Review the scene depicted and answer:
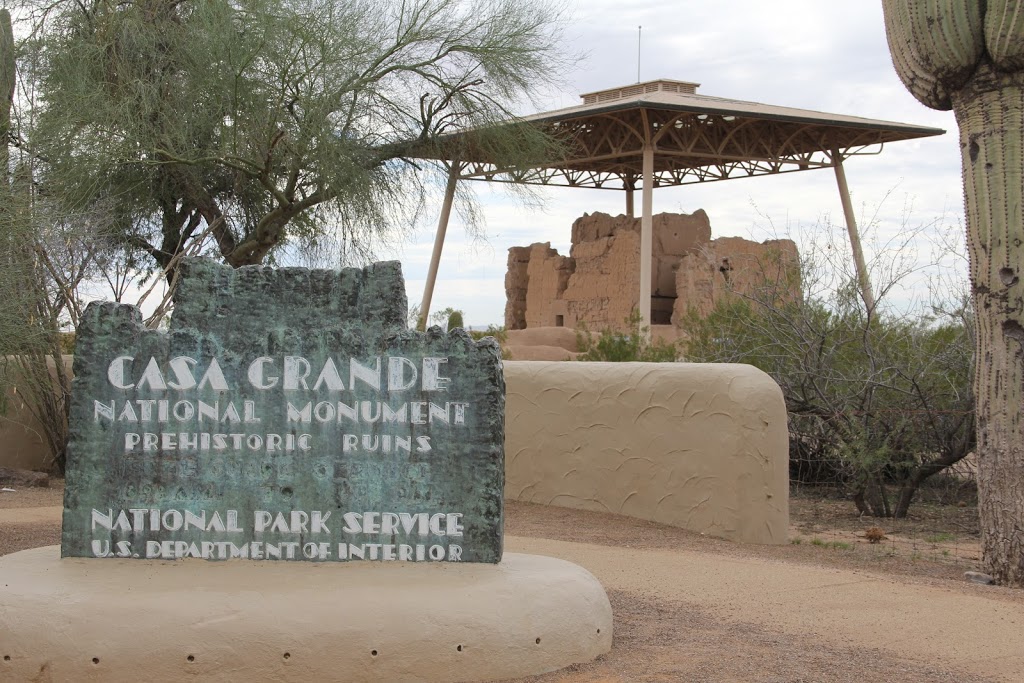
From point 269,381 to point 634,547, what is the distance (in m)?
4.79

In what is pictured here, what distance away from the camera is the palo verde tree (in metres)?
17.7

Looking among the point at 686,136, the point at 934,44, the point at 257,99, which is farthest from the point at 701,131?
the point at 934,44

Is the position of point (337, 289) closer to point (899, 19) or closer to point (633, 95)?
point (899, 19)

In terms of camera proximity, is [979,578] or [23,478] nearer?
[979,578]

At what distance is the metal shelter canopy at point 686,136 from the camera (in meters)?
26.6

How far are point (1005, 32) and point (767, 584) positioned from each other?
4483 mm

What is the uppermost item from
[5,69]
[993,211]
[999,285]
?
[5,69]

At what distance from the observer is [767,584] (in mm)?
8117

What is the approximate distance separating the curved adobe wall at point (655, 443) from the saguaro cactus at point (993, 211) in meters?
1.92

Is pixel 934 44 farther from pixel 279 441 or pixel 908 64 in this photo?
pixel 279 441

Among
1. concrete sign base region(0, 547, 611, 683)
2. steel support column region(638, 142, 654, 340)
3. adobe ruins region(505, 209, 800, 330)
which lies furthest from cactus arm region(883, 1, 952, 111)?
adobe ruins region(505, 209, 800, 330)

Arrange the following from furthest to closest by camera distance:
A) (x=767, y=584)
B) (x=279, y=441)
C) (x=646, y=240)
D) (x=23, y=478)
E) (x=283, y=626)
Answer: (x=646, y=240) < (x=23, y=478) < (x=767, y=584) < (x=279, y=441) < (x=283, y=626)

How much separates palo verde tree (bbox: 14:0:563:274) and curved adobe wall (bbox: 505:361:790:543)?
685 centimetres

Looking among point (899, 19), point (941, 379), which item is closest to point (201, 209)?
point (941, 379)
